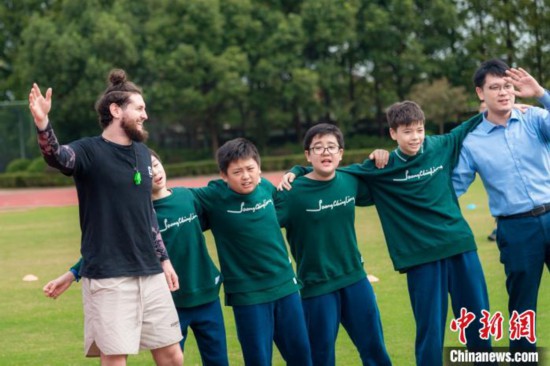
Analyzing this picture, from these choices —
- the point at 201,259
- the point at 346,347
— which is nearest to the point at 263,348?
the point at 201,259

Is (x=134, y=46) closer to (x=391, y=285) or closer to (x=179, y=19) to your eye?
(x=179, y=19)

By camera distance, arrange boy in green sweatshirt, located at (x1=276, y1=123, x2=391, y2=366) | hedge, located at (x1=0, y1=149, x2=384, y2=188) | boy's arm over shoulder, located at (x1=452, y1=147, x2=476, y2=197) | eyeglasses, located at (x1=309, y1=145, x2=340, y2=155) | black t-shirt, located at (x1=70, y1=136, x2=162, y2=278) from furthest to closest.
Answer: hedge, located at (x1=0, y1=149, x2=384, y2=188) < boy's arm over shoulder, located at (x1=452, y1=147, x2=476, y2=197) < eyeglasses, located at (x1=309, y1=145, x2=340, y2=155) < boy in green sweatshirt, located at (x1=276, y1=123, x2=391, y2=366) < black t-shirt, located at (x1=70, y1=136, x2=162, y2=278)

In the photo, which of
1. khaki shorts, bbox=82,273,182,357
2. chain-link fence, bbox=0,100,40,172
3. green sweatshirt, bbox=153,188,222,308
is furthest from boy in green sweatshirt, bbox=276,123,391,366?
chain-link fence, bbox=0,100,40,172

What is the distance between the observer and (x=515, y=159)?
18.6 ft

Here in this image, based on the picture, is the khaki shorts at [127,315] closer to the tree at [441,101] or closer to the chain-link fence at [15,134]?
the chain-link fence at [15,134]

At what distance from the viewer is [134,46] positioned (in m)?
38.6

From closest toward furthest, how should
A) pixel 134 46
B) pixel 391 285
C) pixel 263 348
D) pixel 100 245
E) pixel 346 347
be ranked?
pixel 100 245 < pixel 263 348 < pixel 346 347 < pixel 391 285 < pixel 134 46

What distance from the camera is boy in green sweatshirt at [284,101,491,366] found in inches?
221

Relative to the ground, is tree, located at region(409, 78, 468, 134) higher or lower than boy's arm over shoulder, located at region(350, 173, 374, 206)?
higher

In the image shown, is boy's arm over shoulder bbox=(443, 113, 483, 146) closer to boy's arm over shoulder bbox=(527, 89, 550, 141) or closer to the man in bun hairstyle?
boy's arm over shoulder bbox=(527, 89, 550, 141)

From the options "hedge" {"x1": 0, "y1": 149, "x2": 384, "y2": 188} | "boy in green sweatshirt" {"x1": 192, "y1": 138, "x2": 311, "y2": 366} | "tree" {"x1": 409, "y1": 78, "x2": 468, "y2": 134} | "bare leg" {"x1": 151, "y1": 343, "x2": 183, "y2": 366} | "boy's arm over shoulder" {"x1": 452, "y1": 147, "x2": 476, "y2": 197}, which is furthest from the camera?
"tree" {"x1": 409, "y1": 78, "x2": 468, "y2": 134}

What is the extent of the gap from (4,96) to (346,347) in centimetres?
4520

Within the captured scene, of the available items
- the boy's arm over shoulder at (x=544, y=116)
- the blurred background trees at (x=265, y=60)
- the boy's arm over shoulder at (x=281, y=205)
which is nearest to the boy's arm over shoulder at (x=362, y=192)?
the boy's arm over shoulder at (x=281, y=205)

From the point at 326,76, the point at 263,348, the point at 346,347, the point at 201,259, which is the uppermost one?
the point at 326,76
